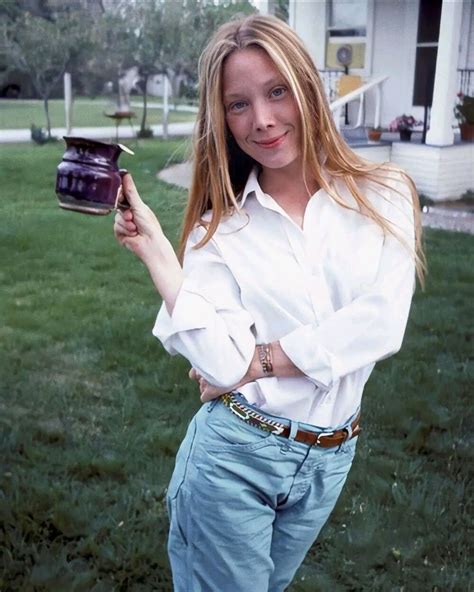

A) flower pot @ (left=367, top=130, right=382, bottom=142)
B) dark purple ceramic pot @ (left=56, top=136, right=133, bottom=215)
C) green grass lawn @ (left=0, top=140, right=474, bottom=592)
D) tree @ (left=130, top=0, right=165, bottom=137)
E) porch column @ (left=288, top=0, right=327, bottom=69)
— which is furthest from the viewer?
porch column @ (left=288, top=0, right=327, bottom=69)

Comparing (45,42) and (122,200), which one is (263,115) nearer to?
(122,200)

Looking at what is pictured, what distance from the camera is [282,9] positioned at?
12.1 m

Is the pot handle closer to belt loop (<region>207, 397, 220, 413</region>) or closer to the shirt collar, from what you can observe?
the shirt collar

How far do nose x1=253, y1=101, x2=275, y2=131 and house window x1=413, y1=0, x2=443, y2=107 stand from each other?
941 centimetres

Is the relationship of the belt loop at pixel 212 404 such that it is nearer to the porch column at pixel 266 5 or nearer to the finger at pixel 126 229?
the finger at pixel 126 229

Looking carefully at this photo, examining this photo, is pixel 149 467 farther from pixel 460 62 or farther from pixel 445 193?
pixel 460 62

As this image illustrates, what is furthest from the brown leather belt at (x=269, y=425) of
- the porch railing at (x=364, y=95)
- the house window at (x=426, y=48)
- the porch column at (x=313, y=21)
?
the porch column at (x=313, y=21)

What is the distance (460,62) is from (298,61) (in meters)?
9.51

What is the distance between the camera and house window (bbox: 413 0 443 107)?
408 inches

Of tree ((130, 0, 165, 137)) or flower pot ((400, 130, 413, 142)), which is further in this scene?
flower pot ((400, 130, 413, 142))

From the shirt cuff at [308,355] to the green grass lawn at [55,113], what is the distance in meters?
6.89

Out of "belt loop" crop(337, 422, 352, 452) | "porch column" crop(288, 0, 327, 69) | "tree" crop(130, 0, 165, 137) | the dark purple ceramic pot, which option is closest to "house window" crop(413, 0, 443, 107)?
"porch column" crop(288, 0, 327, 69)

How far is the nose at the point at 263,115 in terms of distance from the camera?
1475mm

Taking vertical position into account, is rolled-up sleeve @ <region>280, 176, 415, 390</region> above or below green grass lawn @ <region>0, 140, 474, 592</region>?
above
